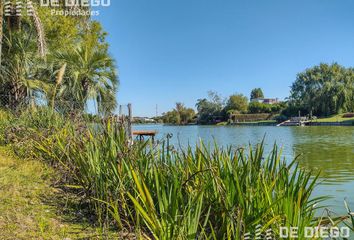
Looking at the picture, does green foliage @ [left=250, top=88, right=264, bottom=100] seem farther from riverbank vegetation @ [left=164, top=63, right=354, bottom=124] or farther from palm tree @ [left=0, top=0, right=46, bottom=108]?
palm tree @ [left=0, top=0, right=46, bottom=108]

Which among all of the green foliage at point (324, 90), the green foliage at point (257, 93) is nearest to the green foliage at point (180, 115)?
the green foliage at point (324, 90)

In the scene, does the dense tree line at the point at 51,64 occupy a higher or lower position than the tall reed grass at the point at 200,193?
higher

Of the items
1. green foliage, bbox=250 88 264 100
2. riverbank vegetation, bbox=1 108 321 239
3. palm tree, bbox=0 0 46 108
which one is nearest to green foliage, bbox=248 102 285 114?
green foliage, bbox=250 88 264 100

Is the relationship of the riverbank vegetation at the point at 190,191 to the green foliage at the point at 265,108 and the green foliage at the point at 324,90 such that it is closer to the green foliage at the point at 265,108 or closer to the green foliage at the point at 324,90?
the green foliage at the point at 324,90

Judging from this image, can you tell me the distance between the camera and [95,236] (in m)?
2.86

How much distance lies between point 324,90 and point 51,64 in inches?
2016

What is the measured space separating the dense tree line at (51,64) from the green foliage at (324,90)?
47131mm

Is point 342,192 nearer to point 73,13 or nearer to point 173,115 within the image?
point 73,13

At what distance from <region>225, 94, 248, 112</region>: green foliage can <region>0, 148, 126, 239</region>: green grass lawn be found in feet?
238

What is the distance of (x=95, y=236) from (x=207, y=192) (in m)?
1.02

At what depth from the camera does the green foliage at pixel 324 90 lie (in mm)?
53916

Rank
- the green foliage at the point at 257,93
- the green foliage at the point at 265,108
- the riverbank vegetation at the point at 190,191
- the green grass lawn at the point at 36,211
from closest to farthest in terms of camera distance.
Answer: the riverbank vegetation at the point at 190,191 → the green grass lawn at the point at 36,211 → the green foliage at the point at 265,108 → the green foliage at the point at 257,93

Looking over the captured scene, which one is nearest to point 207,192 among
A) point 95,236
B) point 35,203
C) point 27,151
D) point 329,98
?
point 95,236

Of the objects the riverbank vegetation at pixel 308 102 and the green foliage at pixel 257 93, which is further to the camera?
the green foliage at pixel 257 93
